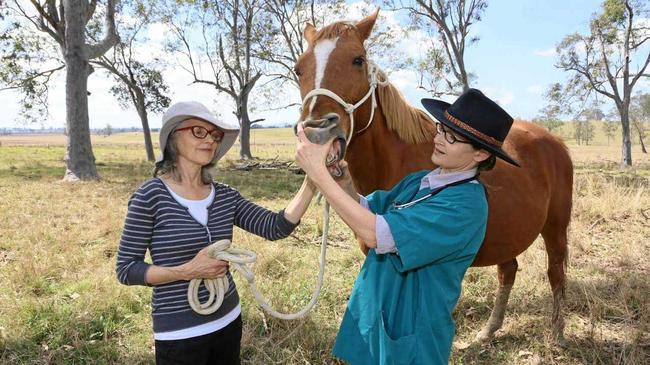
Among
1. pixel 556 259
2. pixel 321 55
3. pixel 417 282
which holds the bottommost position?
pixel 556 259

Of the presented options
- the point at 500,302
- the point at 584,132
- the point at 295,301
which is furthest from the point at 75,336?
the point at 584,132

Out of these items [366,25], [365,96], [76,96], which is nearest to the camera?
[365,96]

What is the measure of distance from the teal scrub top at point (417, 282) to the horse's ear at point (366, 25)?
1.21 meters

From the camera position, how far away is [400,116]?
268 centimetres

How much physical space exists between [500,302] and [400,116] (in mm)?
2131

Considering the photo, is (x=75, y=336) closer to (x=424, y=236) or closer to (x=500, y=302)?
(x=424, y=236)

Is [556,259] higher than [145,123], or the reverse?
[145,123]

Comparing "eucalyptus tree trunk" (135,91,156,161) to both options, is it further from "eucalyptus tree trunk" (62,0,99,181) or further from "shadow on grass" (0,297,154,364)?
"shadow on grass" (0,297,154,364)

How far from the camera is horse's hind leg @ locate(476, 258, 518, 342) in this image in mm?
3504

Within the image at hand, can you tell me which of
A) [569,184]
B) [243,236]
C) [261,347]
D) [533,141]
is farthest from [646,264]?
[243,236]

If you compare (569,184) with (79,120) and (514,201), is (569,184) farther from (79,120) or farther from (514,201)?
(79,120)

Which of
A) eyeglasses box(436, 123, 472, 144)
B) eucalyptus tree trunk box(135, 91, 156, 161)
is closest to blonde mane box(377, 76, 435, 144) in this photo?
eyeglasses box(436, 123, 472, 144)

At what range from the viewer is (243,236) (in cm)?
560

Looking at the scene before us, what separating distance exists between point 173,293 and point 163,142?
689 millimetres
